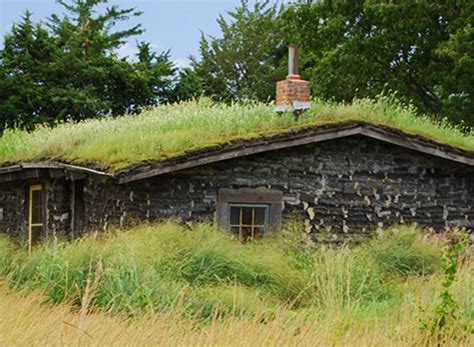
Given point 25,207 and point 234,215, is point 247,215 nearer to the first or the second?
point 234,215

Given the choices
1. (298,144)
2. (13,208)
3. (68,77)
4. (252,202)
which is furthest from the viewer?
(68,77)

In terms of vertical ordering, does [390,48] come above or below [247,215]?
above

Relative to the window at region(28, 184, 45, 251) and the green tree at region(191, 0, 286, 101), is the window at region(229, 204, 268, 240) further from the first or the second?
the green tree at region(191, 0, 286, 101)

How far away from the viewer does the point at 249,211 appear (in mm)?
13523

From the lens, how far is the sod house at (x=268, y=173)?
42.2 feet

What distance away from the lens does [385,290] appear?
1030 centimetres

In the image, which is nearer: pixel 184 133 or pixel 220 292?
pixel 220 292

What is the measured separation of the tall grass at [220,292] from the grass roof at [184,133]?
1646mm

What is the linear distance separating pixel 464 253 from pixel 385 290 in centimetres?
310

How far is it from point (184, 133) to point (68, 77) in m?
20.7

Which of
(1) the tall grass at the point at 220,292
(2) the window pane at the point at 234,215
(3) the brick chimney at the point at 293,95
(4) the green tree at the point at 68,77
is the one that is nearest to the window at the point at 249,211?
(2) the window pane at the point at 234,215

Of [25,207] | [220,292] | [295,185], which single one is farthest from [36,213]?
[220,292]

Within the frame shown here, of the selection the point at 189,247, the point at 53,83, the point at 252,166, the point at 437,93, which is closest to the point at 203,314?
the point at 189,247

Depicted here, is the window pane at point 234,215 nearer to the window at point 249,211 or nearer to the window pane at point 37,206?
the window at point 249,211
